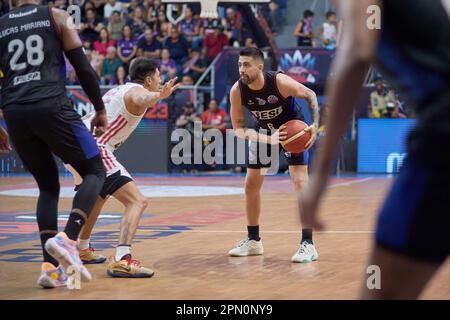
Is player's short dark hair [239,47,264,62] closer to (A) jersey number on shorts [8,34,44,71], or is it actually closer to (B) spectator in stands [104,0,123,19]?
(A) jersey number on shorts [8,34,44,71]

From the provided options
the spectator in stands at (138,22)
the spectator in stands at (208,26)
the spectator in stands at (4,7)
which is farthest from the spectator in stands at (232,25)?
the spectator in stands at (4,7)

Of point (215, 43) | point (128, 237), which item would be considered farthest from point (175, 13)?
point (128, 237)

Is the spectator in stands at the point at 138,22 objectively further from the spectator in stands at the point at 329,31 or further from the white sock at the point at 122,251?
the white sock at the point at 122,251

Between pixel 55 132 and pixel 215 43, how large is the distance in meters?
15.9

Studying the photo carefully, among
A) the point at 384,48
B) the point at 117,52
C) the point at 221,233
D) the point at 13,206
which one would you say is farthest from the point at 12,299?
the point at 117,52

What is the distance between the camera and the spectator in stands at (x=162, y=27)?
21994 millimetres

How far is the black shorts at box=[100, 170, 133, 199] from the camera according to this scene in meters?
6.69

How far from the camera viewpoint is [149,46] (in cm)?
2153

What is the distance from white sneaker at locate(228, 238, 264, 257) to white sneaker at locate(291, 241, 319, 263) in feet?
1.61

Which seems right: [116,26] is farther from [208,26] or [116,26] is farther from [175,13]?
[208,26]

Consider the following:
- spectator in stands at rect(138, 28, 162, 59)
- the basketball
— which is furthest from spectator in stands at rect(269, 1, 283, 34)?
the basketball

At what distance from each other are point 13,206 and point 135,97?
20.6 ft

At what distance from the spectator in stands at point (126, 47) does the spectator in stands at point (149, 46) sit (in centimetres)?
20
